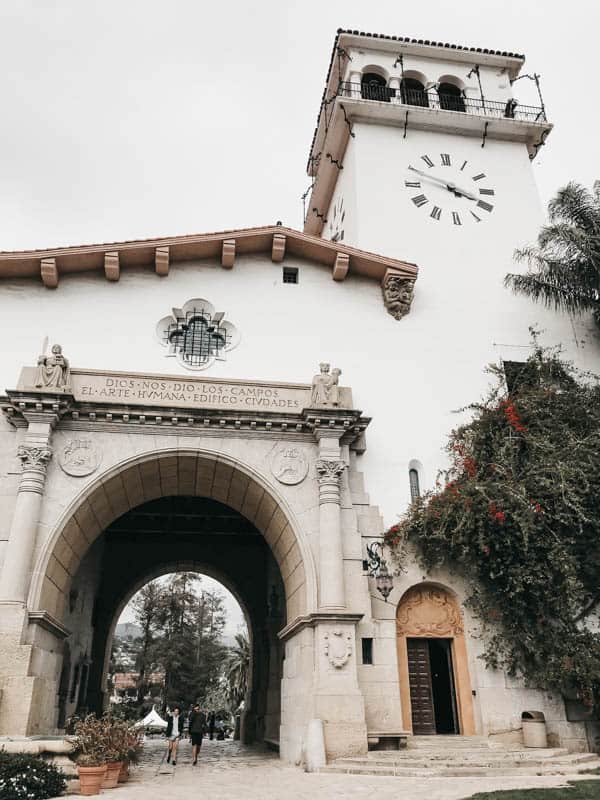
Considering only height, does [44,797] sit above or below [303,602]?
below

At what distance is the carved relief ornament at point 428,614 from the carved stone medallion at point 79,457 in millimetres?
7789

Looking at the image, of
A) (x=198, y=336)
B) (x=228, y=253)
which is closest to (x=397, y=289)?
(x=228, y=253)

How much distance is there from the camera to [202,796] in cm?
973

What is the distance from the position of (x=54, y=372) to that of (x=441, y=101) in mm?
19110

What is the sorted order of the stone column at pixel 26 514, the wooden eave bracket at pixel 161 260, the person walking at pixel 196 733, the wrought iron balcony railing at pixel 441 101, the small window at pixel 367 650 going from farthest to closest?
the wrought iron balcony railing at pixel 441 101
the wooden eave bracket at pixel 161 260
the person walking at pixel 196 733
the small window at pixel 367 650
the stone column at pixel 26 514

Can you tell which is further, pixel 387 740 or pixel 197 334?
pixel 197 334

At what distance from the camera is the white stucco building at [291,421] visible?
1402 cm

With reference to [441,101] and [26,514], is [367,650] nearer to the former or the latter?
[26,514]

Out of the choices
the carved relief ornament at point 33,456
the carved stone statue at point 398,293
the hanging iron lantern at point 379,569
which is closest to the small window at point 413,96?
the carved stone statue at point 398,293

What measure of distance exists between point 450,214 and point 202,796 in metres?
18.3

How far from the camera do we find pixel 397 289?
1858 cm

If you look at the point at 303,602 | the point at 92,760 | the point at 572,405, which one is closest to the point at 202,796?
the point at 92,760

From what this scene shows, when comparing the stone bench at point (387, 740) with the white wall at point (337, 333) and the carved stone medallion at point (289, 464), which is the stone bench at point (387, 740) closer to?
the white wall at point (337, 333)

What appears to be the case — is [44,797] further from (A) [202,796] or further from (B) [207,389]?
(B) [207,389]
